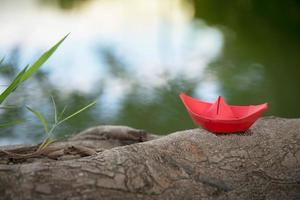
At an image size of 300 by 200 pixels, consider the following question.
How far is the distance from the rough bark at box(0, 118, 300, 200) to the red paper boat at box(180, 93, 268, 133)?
0.06 feet

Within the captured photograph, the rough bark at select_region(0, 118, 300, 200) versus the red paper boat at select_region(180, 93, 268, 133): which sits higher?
the red paper boat at select_region(180, 93, 268, 133)

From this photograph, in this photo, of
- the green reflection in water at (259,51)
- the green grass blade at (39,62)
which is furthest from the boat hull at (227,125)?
the green reflection in water at (259,51)

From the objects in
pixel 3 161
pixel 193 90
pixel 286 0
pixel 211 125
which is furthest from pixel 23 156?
pixel 286 0

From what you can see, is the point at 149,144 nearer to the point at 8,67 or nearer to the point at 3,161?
the point at 3,161

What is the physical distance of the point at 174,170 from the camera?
0.95 m

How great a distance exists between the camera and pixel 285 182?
1.00 m

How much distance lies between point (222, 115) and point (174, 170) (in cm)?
24

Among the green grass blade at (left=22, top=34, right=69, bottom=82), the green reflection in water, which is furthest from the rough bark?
the green reflection in water

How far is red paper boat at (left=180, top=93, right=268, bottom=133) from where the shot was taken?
1.08 meters

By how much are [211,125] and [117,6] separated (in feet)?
8.99

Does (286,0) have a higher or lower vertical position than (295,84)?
higher

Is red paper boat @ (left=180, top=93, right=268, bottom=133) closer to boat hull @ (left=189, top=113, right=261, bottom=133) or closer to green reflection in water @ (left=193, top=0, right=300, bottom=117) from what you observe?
boat hull @ (left=189, top=113, right=261, bottom=133)

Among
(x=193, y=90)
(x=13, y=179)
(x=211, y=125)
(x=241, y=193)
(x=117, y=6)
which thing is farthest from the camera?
(x=117, y=6)

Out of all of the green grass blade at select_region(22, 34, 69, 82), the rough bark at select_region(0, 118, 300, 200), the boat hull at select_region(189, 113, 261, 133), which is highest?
the green grass blade at select_region(22, 34, 69, 82)
